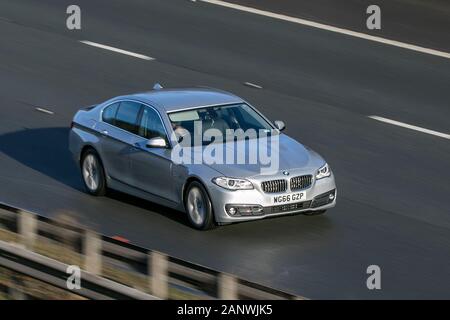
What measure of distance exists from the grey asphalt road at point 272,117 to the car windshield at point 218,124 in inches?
45.0

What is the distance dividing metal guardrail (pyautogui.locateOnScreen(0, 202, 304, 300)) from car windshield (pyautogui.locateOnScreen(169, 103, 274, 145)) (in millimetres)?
3085

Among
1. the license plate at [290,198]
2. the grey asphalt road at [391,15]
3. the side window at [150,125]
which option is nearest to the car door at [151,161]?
Answer: the side window at [150,125]

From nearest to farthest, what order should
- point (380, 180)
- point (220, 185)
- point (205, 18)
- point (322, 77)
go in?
point (220, 185), point (380, 180), point (322, 77), point (205, 18)

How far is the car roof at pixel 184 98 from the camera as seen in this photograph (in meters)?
15.6

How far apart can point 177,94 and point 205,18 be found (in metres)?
9.33

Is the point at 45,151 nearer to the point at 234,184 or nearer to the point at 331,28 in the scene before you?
the point at 234,184

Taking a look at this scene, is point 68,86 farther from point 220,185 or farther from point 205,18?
point 220,185

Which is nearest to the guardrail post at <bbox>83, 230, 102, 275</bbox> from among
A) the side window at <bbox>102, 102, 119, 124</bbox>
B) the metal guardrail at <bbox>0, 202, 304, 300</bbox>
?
the metal guardrail at <bbox>0, 202, 304, 300</bbox>

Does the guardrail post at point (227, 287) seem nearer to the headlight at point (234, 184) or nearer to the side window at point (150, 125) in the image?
the headlight at point (234, 184)

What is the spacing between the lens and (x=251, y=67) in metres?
22.6

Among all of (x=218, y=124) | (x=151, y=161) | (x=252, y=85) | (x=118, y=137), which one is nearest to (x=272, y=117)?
(x=252, y=85)

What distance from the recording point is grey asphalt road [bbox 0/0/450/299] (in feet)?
45.0

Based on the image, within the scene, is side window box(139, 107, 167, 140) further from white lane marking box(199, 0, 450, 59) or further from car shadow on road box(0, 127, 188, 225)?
white lane marking box(199, 0, 450, 59)

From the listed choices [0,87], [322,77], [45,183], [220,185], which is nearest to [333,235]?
[220,185]
